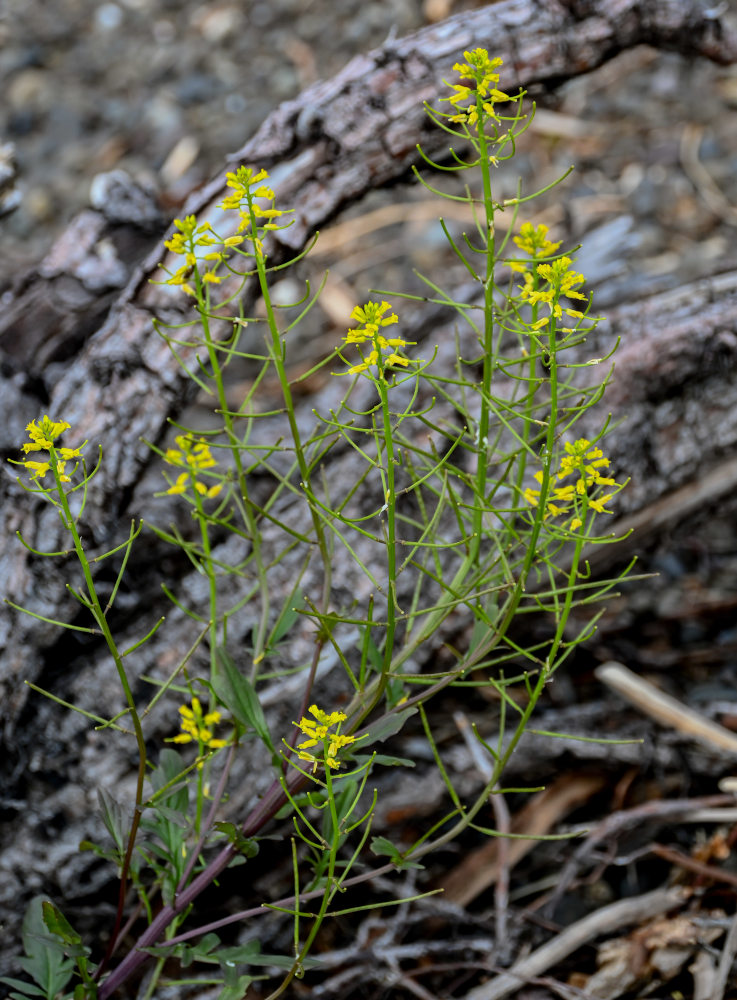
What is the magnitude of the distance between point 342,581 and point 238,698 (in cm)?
45

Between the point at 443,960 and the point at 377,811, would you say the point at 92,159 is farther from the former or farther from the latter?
the point at 443,960

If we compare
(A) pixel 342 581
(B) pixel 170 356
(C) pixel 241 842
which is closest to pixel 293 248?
(B) pixel 170 356

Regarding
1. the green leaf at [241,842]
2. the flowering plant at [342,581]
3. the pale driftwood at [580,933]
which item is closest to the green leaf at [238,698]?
the flowering plant at [342,581]

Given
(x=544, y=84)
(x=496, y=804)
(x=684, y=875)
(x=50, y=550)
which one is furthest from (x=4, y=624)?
(x=544, y=84)

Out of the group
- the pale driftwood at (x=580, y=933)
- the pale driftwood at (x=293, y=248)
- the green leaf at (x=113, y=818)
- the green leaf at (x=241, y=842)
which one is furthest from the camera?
the pale driftwood at (x=293, y=248)

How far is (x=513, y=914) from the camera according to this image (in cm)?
152

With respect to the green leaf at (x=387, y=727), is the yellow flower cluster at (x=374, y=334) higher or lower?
higher

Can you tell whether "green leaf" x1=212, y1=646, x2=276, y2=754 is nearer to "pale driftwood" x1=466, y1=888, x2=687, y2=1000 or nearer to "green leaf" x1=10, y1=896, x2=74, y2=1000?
"green leaf" x1=10, y1=896, x2=74, y2=1000

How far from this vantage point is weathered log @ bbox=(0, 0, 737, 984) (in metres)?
1.47

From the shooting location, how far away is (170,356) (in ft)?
5.08

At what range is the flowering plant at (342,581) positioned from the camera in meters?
1.00

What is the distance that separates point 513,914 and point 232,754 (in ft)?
2.11

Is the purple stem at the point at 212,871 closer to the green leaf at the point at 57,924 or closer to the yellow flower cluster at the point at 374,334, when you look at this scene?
the green leaf at the point at 57,924

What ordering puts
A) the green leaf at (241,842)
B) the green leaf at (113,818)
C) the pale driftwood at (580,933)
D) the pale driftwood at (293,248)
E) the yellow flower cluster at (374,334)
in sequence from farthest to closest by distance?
the pale driftwood at (293,248) → the pale driftwood at (580,933) → the green leaf at (113,818) → the green leaf at (241,842) → the yellow flower cluster at (374,334)
